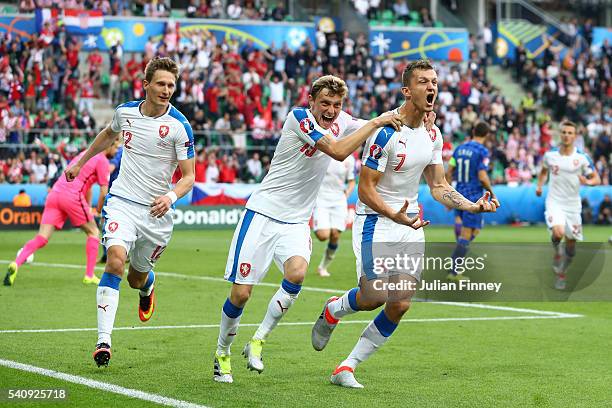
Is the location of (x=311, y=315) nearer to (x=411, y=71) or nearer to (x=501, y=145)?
(x=411, y=71)

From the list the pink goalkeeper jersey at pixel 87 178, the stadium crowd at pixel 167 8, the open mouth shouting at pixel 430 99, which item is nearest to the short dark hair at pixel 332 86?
the open mouth shouting at pixel 430 99

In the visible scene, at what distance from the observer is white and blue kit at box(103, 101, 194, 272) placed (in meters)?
9.71

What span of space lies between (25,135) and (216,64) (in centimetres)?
761

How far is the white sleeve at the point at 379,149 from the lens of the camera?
8.51 meters

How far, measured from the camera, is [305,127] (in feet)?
28.8

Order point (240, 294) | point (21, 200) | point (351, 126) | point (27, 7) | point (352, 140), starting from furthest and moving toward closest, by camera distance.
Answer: point (27, 7), point (21, 200), point (351, 126), point (240, 294), point (352, 140)

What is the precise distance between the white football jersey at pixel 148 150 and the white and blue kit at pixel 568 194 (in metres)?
9.40

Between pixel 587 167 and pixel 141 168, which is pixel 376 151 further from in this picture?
pixel 587 167

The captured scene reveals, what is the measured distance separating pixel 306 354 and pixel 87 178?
22.5ft

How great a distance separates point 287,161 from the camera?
9.19 metres

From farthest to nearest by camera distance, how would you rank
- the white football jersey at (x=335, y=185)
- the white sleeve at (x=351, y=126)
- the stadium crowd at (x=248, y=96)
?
the stadium crowd at (x=248, y=96), the white football jersey at (x=335, y=185), the white sleeve at (x=351, y=126)

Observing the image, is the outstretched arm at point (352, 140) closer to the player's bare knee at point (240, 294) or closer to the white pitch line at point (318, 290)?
the player's bare knee at point (240, 294)

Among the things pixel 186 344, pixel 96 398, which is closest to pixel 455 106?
pixel 186 344

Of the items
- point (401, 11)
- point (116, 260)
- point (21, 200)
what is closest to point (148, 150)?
point (116, 260)
